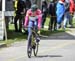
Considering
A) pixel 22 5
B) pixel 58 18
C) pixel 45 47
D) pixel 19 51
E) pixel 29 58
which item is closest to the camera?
pixel 29 58

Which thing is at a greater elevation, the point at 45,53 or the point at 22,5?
the point at 22,5

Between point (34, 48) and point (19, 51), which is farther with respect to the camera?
point (19, 51)

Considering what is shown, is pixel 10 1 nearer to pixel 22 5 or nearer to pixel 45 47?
pixel 22 5

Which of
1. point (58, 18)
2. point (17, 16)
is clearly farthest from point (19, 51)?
point (58, 18)

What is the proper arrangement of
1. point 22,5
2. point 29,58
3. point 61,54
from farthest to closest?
point 22,5 → point 61,54 → point 29,58

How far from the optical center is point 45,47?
16.0 metres

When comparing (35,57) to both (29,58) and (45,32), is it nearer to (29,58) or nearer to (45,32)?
(29,58)

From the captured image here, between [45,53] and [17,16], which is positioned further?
[17,16]

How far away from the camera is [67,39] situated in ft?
62.3

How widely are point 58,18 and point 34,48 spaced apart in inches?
387

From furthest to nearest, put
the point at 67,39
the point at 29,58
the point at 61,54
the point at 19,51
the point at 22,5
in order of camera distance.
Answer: the point at 22,5 < the point at 67,39 < the point at 19,51 < the point at 61,54 < the point at 29,58

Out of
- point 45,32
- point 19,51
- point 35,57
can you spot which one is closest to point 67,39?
point 45,32

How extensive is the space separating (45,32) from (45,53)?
7140 millimetres

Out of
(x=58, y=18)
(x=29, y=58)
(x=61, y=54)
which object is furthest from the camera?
(x=58, y=18)
